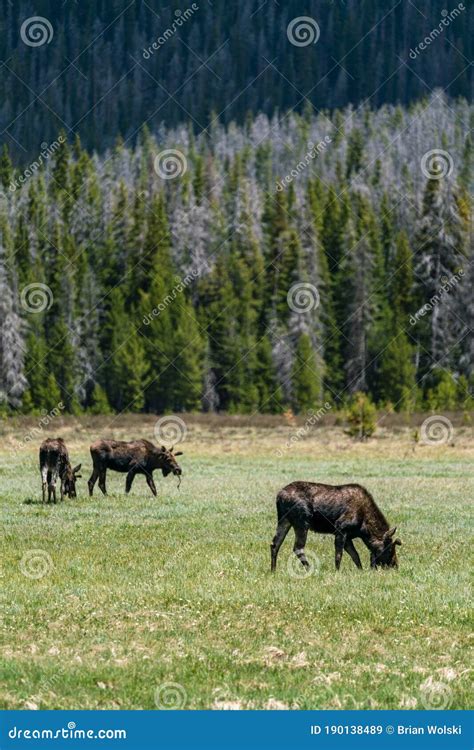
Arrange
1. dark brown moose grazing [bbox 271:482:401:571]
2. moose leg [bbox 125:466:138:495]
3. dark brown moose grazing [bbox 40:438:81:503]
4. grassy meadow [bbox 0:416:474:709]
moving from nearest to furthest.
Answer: grassy meadow [bbox 0:416:474:709]
dark brown moose grazing [bbox 271:482:401:571]
dark brown moose grazing [bbox 40:438:81:503]
moose leg [bbox 125:466:138:495]

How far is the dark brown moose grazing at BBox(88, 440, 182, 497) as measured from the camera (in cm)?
3039

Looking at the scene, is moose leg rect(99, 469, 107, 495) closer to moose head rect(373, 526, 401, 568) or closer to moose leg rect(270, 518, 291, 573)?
moose leg rect(270, 518, 291, 573)

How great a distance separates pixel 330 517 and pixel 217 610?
325 centimetres

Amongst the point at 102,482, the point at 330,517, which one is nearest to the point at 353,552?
the point at 330,517

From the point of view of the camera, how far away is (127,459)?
101 feet

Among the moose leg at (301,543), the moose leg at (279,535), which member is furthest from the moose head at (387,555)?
the moose leg at (279,535)

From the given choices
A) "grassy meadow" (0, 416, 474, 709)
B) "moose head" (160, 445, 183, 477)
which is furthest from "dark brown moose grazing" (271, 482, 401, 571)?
"moose head" (160, 445, 183, 477)

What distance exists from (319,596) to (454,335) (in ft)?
297

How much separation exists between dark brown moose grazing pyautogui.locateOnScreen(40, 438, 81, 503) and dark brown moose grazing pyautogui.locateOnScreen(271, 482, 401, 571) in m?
11.6

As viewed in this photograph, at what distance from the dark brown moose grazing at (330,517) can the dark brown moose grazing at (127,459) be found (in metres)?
13.2

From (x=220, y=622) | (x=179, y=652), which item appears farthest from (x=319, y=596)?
(x=179, y=652)

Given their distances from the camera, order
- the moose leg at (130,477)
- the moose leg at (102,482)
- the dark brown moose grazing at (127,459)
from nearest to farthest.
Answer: the moose leg at (102,482) → the dark brown moose grazing at (127,459) → the moose leg at (130,477)

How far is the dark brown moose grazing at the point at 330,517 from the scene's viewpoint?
17.1m

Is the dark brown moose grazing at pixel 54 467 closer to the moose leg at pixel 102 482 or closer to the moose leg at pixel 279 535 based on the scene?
the moose leg at pixel 102 482
